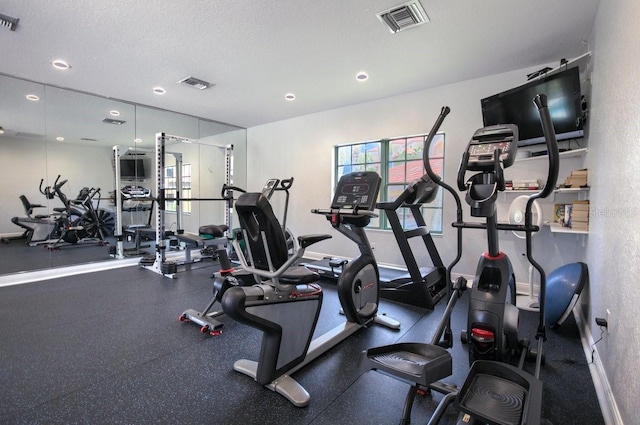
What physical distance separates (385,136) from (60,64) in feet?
15.3

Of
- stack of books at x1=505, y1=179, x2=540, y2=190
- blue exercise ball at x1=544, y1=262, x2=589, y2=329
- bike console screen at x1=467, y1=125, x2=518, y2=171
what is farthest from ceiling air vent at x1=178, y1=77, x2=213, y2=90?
blue exercise ball at x1=544, y1=262, x2=589, y2=329

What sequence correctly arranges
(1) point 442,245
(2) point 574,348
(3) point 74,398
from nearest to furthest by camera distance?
1. (3) point 74,398
2. (2) point 574,348
3. (1) point 442,245

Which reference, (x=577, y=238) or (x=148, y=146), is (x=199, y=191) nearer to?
(x=148, y=146)

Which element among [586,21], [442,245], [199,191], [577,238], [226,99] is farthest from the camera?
[199,191]

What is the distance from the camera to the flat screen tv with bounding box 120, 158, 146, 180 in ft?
20.4

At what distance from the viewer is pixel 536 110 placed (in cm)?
338

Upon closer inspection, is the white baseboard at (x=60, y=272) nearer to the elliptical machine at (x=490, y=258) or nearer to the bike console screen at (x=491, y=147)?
the elliptical machine at (x=490, y=258)

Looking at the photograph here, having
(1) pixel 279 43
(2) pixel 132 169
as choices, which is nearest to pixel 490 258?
(1) pixel 279 43

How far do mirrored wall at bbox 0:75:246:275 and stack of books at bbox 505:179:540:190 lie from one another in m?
4.75

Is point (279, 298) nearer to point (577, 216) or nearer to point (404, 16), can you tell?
point (404, 16)

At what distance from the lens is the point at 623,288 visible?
1685 mm

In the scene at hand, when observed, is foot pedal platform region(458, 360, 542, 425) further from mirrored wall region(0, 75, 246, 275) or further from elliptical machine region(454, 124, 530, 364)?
mirrored wall region(0, 75, 246, 275)

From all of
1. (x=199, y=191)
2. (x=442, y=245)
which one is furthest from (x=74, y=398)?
(x=199, y=191)

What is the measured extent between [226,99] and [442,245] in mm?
4323
